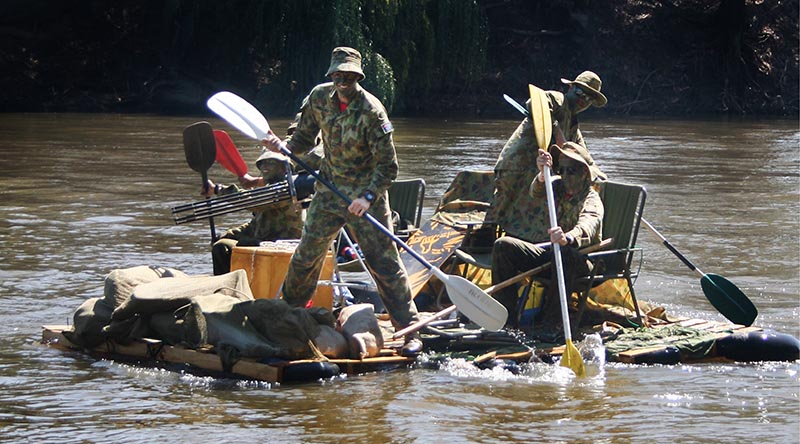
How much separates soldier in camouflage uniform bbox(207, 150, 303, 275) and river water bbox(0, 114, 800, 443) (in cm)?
118

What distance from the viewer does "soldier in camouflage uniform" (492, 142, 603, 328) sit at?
28.3 ft

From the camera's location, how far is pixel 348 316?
27.1 ft

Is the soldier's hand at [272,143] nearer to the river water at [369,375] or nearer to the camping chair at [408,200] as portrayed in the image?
the river water at [369,375]

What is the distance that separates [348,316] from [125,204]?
8.32 meters

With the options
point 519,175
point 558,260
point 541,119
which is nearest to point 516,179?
point 519,175

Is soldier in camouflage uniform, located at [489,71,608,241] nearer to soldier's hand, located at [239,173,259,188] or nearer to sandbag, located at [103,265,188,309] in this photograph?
soldier's hand, located at [239,173,259,188]

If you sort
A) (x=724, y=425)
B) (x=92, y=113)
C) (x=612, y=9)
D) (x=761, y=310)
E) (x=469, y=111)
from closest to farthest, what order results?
(x=724, y=425) → (x=761, y=310) → (x=92, y=113) → (x=469, y=111) → (x=612, y=9)

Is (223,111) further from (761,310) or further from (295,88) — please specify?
(295,88)

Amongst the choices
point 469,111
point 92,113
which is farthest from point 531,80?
point 92,113

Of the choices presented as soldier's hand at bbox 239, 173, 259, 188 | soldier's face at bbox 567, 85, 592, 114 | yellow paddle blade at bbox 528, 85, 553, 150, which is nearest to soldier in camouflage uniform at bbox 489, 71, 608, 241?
soldier's face at bbox 567, 85, 592, 114

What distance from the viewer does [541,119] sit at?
8953mm

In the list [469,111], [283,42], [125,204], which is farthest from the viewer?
[469,111]

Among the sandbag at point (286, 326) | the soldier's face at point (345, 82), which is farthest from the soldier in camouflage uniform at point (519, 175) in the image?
the sandbag at point (286, 326)

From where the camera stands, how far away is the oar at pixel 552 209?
798 centimetres
